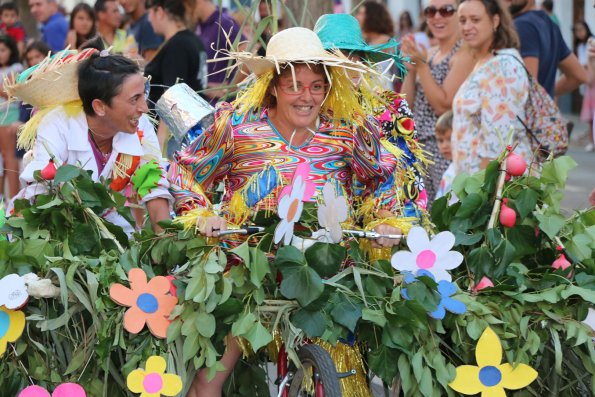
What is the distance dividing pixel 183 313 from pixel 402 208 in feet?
3.35

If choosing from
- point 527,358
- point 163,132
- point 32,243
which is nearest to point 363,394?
point 527,358

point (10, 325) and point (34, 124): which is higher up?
point (34, 124)

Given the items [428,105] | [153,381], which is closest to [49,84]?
[153,381]

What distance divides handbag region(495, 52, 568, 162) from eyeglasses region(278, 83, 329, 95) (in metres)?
2.64

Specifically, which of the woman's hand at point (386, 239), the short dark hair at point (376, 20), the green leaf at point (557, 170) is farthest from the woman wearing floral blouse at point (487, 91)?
the woman's hand at point (386, 239)

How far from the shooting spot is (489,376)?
440 cm

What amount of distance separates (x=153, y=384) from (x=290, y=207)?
2.59 ft

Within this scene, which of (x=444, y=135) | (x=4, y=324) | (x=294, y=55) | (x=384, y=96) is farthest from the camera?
(x=444, y=135)

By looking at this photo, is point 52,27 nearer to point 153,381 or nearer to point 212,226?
point 212,226

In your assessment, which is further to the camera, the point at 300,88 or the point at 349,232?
the point at 300,88

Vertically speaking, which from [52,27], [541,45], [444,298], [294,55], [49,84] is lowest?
[52,27]

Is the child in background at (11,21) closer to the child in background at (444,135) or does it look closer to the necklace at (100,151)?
the child in background at (444,135)

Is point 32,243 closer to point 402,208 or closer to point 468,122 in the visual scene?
point 402,208

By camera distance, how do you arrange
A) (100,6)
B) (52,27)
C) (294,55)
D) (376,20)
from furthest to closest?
(52,27)
(100,6)
(376,20)
(294,55)
